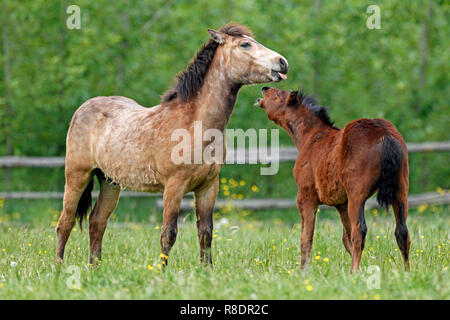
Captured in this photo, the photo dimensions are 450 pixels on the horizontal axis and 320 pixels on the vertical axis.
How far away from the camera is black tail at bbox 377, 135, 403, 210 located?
543 cm

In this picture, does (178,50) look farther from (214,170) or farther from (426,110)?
(214,170)

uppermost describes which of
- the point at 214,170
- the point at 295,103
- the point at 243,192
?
the point at 295,103

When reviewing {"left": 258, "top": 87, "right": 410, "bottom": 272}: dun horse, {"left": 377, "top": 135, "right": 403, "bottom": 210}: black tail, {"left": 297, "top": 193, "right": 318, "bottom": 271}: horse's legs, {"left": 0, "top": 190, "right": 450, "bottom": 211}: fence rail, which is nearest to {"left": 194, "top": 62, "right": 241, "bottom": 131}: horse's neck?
{"left": 258, "top": 87, "right": 410, "bottom": 272}: dun horse

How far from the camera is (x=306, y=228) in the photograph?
20.1 ft

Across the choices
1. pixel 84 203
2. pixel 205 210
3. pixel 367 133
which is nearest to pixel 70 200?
pixel 84 203

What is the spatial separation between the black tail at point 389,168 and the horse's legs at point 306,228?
0.84m

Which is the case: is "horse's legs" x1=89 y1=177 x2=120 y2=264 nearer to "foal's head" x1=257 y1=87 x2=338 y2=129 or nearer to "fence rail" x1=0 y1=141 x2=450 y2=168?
"foal's head" x1=257 y1=87 x2=338 y2=129

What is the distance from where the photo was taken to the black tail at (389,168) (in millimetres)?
5434

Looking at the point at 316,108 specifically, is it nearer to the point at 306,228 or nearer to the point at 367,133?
the point at 367,133

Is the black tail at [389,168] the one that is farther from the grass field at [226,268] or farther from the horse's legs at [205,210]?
the horse's legs at [205,210]

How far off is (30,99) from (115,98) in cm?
630

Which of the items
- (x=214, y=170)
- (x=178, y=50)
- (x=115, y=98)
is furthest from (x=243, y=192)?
(x=214, y=170)

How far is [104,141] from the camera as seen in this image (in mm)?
6547

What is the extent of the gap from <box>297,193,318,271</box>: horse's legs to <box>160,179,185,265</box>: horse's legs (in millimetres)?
1187
